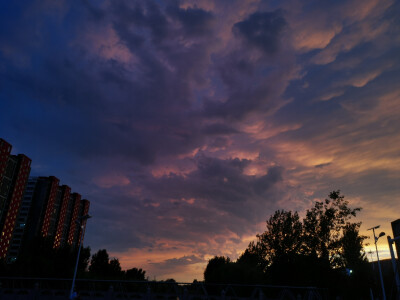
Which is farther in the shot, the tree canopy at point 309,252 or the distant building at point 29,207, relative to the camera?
the distant building at point 29,207

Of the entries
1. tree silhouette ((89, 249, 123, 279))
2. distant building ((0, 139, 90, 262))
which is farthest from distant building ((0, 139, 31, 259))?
tree silhouette ((89, 249, 123, 279))

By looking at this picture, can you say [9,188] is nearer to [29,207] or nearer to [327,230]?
[29,207]

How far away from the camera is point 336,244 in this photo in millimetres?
62625

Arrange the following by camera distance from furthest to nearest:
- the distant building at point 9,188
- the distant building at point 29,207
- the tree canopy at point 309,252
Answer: the distant building at point 29,207
the distant building at point 9,188
the tree canopy at point 309,252

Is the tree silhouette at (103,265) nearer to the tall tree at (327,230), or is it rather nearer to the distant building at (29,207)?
the distant building at (29,207)

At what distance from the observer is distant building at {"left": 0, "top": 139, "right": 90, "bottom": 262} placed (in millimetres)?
102863

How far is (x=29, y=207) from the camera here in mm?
128750

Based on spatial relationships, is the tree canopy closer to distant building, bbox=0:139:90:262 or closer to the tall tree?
the tall tree

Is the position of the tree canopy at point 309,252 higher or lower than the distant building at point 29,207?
lower

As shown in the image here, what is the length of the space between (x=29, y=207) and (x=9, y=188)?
25777 mm

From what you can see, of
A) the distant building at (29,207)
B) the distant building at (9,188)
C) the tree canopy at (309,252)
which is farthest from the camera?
the distant building at (29,207)

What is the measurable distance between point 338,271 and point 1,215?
4019 inches

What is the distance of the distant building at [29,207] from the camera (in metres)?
103

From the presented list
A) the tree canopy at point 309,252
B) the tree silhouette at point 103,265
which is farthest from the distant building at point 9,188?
the tree canopy at point 309,252
